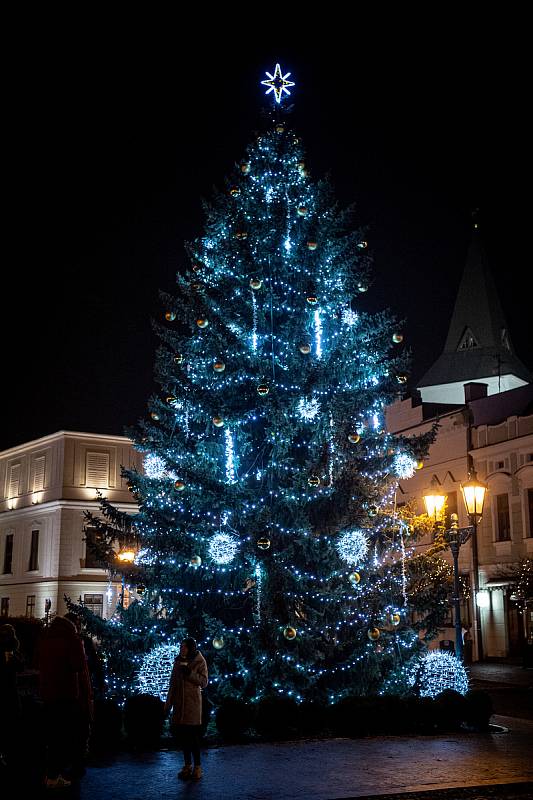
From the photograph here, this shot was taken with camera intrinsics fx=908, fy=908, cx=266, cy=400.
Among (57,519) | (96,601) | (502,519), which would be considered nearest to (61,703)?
(502,519)

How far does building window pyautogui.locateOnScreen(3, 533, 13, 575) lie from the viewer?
61.6 meters

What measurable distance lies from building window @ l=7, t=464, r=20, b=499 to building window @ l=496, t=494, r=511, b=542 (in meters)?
36.6

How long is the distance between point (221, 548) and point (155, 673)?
2.42m

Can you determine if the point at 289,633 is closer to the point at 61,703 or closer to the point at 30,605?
the point at 61,703

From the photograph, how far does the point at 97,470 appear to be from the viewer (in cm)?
5909

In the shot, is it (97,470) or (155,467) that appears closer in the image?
(155,467)

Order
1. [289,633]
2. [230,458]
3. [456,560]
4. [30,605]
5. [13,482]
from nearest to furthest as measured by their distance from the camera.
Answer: [289,633], [230,458], [456,560], [30,605], [13,482]

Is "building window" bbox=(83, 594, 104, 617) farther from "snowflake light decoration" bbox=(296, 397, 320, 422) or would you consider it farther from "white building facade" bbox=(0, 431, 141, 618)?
"snowflake light decoration" bbox=(296, 397, 320, 422)

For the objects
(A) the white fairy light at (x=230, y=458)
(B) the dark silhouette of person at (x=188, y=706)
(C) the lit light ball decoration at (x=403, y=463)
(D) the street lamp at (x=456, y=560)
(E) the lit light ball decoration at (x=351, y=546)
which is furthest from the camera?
(D) the street lamp at (x=456, y=560)

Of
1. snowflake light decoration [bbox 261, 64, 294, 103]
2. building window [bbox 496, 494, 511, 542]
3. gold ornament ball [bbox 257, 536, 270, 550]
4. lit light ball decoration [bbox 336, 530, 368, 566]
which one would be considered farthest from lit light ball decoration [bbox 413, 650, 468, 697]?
building window [bbox 496, 494, 511, 542]

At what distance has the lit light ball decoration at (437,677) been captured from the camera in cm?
1647

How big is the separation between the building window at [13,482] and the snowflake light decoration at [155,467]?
48.2 meters

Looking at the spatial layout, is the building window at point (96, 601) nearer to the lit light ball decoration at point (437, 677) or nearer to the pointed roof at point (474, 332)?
the pointed roof at point (474, 332)

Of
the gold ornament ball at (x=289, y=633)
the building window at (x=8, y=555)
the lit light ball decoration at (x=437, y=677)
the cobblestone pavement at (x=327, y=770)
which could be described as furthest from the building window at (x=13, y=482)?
the cobblestone pavement at (x=327, y=770)
